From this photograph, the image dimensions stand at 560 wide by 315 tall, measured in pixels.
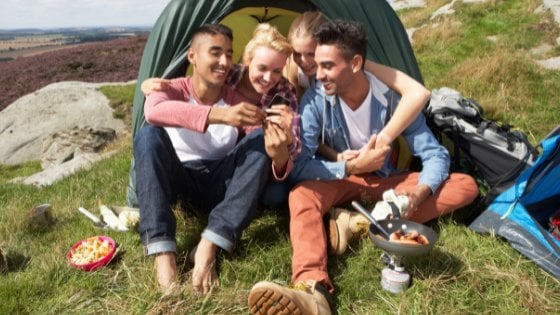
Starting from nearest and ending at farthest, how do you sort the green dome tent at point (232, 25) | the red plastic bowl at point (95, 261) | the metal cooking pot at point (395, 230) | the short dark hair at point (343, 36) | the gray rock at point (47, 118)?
the metal cooking pot at point (395, 230), the red plastic bowl at point (95, 261), the short dark hair at point (343, 36), the green dome tent at point (232, 25), the gray rock at point (47, 118)

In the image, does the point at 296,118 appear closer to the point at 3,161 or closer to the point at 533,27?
the point at 533,27

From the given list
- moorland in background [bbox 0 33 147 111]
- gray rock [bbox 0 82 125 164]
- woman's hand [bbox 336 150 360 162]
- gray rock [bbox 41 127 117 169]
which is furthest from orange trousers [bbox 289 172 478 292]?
moorland in background [bbox 0 33 147 111]

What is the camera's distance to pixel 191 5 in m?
3.84

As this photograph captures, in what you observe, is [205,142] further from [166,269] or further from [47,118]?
[47,118]

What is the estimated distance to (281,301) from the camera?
7.36 ft

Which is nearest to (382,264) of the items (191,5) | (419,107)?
(419,107)

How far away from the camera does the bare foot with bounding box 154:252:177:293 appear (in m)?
2.66

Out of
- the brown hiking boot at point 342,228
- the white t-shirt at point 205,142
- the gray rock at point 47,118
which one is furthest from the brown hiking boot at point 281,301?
the gray rock at point 47,118

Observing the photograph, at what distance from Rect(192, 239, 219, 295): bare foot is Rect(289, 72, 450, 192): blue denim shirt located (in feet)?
2.69

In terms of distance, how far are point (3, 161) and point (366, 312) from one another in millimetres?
10514

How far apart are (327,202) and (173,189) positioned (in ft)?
3.35

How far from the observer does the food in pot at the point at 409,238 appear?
2500 mm

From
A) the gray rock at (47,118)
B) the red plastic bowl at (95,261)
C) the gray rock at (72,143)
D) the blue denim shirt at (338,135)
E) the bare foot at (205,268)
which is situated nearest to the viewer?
the bare foot at (205,268)

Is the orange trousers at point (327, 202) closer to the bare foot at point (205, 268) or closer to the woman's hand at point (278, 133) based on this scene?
the woman's hand at point (278, 133)
